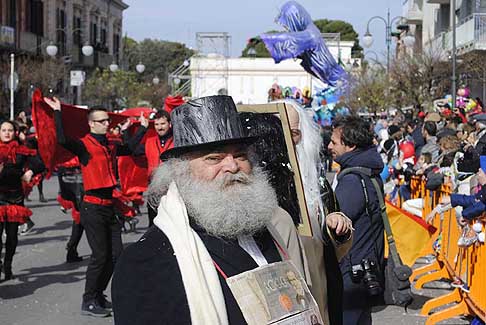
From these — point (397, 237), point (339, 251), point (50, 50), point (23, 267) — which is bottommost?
point (23, 267)

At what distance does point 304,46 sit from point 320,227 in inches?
357

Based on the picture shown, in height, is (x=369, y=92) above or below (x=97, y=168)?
above

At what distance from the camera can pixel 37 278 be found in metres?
10.0

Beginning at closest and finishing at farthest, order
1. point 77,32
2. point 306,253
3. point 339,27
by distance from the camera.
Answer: point 306,253
point 77,32
point 339,27

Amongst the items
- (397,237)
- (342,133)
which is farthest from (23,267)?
(342,133)

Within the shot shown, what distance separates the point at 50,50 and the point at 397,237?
38.0 m

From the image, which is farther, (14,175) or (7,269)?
(14,175)

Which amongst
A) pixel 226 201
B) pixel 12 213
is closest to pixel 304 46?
pixel 12 213

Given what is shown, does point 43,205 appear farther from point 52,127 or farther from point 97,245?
point 97,245

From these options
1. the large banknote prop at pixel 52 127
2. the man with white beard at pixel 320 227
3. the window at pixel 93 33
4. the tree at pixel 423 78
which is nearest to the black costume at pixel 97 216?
the large banknote prop at pixel 52 127

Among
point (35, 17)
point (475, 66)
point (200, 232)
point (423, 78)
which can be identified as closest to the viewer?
point (200, 232)

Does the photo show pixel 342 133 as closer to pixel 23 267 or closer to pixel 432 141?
pixel 23 267

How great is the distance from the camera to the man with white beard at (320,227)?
3531 millimetres

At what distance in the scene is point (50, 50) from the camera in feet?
146
